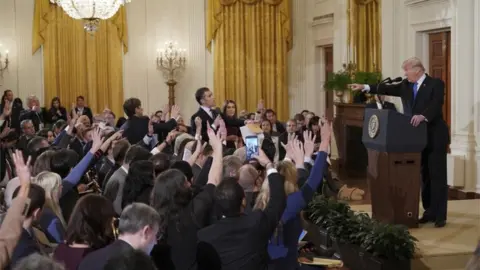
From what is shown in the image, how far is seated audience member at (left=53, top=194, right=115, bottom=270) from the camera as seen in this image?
3195 mm

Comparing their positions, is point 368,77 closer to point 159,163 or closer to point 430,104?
point 430,104

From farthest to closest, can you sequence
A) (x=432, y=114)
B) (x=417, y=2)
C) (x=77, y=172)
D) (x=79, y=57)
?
(x=79, y=57) < (x=417, y=2) < (x=432, y=114) < (x=77, y=172)

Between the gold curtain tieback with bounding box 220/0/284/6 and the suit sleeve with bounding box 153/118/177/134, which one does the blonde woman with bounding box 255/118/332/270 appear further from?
the gold curtain tieback with bounding box 220/0/284/6

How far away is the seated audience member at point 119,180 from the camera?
5271 millimetres

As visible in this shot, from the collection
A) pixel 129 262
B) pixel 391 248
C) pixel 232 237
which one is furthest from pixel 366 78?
pixel 129 262

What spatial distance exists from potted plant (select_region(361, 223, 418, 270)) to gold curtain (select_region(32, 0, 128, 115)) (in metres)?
10.4

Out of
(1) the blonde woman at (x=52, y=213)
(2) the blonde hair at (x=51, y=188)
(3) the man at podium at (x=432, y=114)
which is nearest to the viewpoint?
(1) the blonde woman at (x=52, y=213)

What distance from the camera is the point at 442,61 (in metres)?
11.1

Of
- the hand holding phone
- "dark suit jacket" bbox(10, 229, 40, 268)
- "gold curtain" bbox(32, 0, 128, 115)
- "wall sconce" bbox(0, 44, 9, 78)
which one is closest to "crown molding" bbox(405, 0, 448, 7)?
the hand holding phone

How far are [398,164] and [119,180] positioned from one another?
268 cm

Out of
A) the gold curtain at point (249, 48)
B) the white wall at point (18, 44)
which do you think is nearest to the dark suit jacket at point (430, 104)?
the gold curtain at point (249, 48)

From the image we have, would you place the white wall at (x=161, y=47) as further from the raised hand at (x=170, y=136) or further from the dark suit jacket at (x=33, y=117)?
the raised hand at (x=170, y=136)

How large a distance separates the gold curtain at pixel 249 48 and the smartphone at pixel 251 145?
1022cm

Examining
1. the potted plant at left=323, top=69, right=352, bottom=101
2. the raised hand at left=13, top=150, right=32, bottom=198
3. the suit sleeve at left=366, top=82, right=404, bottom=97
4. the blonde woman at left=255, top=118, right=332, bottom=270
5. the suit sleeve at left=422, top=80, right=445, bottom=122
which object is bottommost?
the blonde woman at left=255, top=118, right=332, bottom=270
